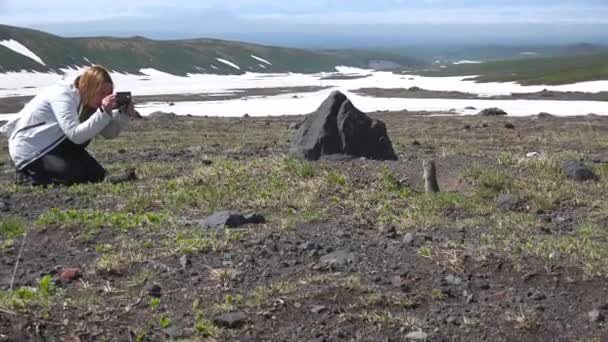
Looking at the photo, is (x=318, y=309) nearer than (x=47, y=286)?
Yes

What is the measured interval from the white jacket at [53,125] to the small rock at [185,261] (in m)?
3.06

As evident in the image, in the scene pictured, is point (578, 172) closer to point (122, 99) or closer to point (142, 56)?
point (122, 99)

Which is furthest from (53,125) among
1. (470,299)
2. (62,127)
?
(470,299)

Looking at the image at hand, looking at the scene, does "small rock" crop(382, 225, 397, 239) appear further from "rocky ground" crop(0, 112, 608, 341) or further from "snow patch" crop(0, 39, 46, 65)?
"snow patch" crop(0, 39, 46, 65)

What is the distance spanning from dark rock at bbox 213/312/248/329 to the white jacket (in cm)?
424

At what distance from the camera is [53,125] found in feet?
30.9

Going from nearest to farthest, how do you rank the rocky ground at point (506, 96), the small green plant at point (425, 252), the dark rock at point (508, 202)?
1. the small green plant at point (425, 252)
2. the dark rock at point (508, 202)
3. the rocky ground at point (506, 96)

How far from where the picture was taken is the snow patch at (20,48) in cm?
9273

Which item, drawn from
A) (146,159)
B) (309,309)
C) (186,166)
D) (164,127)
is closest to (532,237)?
(309,309)

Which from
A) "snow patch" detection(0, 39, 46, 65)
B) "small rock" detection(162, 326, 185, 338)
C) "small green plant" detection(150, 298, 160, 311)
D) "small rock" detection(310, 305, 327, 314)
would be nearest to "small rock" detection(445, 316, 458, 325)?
"small rock" detection(310, 305, 327, 314)

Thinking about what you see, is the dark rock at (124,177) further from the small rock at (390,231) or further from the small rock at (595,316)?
the small rock at (595,316)

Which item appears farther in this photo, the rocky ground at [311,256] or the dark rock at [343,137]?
the dark rock at [343,137]

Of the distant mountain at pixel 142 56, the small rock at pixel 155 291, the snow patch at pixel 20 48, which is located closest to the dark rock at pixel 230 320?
the small rock at pixel 155 291

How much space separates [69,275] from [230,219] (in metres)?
1.86
